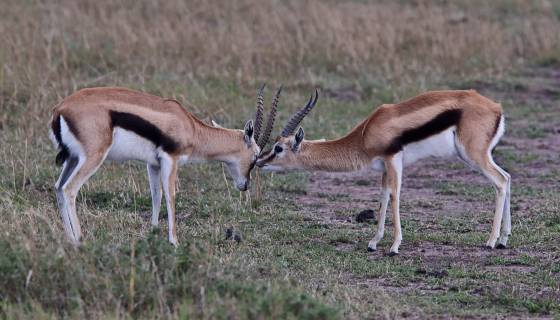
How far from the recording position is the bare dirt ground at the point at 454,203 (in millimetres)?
6555

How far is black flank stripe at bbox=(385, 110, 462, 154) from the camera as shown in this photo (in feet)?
22.8

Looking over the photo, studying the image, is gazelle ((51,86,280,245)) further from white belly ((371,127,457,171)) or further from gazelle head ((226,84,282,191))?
white belly ((371,127,457,171))

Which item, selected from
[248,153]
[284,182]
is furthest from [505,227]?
[284,182]

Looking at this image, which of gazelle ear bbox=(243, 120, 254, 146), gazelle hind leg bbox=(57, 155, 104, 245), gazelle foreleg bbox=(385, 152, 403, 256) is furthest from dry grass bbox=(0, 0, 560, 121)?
gazelle foreleg bbox=(385, 152, 403, 256)

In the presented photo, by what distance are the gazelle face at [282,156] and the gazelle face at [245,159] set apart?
2.5 inches

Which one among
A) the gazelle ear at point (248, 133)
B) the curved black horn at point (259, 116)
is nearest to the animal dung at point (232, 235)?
the gazelle ear at point (248, 133)

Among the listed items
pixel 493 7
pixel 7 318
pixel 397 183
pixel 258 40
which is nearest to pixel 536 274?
pixel 397 183

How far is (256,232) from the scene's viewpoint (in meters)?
7.21

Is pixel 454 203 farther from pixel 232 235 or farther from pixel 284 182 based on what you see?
pixel 232 235

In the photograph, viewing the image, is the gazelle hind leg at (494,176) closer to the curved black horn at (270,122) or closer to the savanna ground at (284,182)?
the savanna ground at (284,182)

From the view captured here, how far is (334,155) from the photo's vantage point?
7.25m

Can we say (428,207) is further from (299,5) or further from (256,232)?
(299,5)

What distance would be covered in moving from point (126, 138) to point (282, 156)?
1250 mm

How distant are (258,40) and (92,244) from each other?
8.77 m
